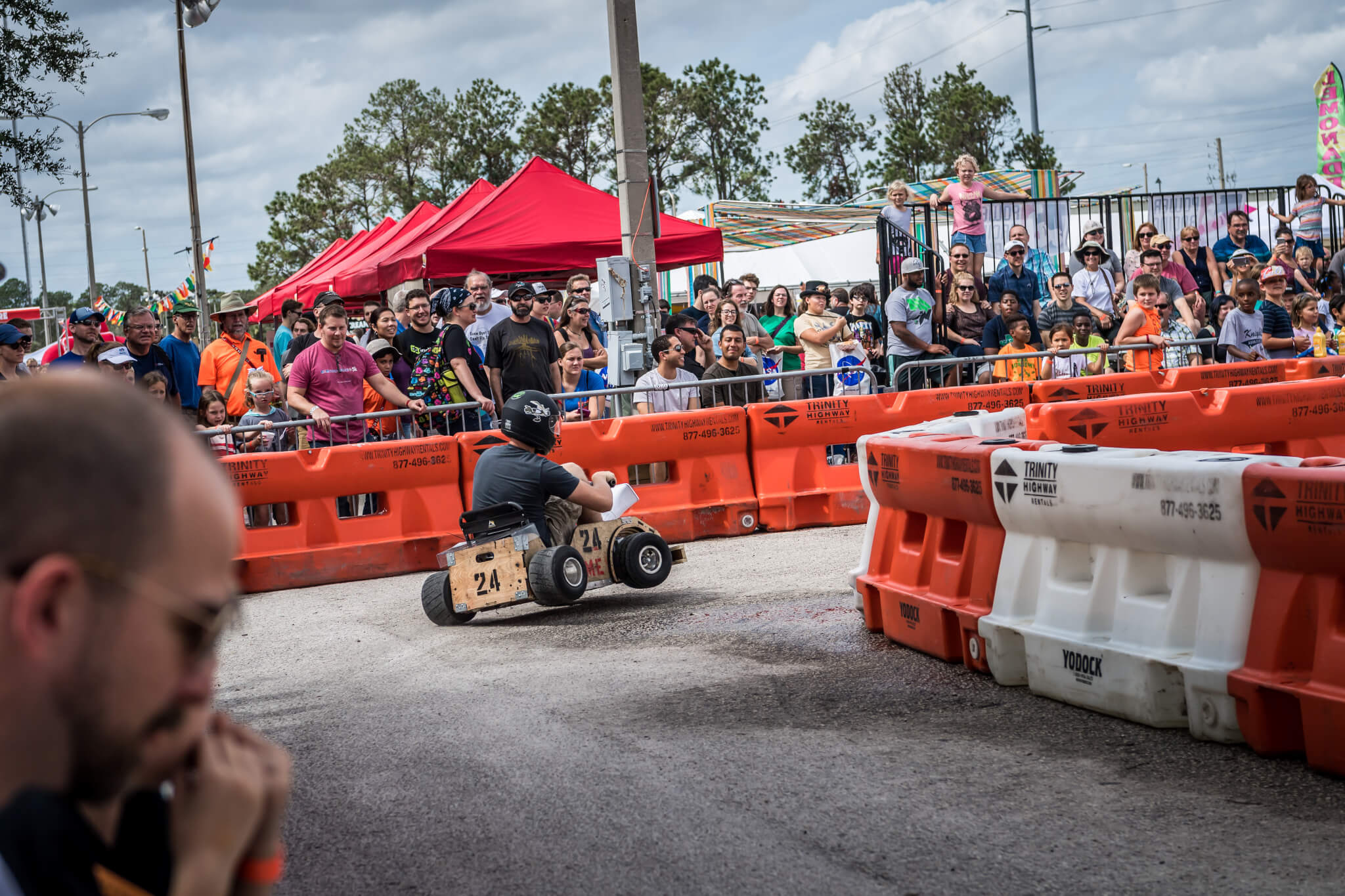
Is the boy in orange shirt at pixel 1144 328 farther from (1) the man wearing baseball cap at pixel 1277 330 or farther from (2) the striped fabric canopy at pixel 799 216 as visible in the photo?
(2) the striped fabric canopy at pixel 799 216

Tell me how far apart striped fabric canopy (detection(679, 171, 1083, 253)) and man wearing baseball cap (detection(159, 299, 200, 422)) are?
2367 cm

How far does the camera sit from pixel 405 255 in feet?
59.0

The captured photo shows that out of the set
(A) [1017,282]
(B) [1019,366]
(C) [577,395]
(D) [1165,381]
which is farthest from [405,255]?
(D) [1165,381]

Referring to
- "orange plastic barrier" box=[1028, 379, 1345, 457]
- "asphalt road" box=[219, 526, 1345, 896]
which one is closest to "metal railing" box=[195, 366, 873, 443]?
"orange plastic barrier" box=[1028, 379, 1345, 457]

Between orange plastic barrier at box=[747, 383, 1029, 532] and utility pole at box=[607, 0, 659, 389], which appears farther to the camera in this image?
utility pole at box=[607, 0, 659, 389]

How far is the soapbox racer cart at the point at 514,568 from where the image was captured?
27.1ft

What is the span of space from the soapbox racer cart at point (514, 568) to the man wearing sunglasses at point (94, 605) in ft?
23.0

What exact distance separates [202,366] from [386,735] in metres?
7.69

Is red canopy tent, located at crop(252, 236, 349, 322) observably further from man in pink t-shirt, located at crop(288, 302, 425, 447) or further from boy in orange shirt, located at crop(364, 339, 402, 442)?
man in pink t-shirt, located at crop(288, 302, 425, 447)

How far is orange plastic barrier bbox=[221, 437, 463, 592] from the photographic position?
35.8 ft

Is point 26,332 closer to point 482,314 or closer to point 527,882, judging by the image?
point 482,314

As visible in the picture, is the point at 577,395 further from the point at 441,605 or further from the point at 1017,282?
the point at 1017,282

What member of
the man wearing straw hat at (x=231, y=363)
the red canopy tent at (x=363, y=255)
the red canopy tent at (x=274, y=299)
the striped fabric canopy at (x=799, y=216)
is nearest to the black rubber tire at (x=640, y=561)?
the man wearing straw hat at (x=231, y=363)

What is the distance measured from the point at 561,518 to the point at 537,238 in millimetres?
9070
